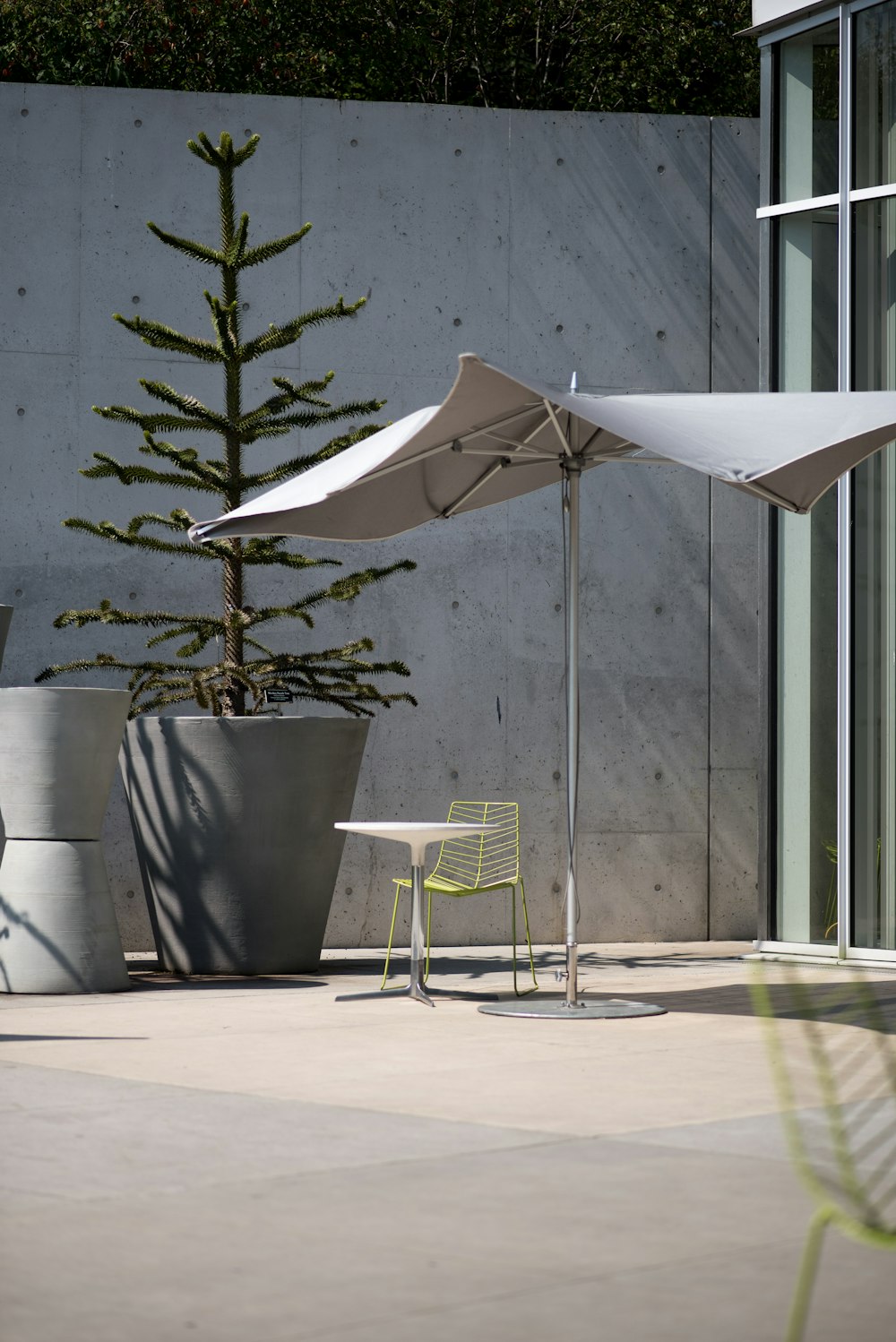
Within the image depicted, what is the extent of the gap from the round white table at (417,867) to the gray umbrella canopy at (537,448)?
1300mm

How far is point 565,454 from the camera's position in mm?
6898

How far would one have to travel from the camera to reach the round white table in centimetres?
702

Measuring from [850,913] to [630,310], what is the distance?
148 inches

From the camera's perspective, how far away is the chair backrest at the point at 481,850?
9344mm

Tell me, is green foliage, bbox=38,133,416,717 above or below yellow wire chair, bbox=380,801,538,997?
above

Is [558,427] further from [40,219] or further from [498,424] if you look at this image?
[40,219]

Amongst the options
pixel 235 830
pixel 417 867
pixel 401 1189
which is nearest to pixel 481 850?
pixel 235 830

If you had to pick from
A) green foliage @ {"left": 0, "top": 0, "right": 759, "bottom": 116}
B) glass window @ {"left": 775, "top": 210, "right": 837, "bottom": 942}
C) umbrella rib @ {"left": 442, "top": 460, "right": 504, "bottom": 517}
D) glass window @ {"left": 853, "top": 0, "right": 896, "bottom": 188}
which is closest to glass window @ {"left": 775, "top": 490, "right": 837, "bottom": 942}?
glass window @ {"left": 775, "top": 210, "right": 837, "bottom": 942}

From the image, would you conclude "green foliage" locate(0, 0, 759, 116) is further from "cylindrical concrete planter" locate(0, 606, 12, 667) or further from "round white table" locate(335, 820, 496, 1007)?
"round white table" locate(335, 820, 496, 1007)

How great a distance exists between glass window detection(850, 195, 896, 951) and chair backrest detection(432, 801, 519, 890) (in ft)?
5.86

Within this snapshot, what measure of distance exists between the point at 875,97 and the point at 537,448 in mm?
3506

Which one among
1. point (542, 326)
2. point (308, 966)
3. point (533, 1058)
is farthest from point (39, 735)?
point (542, 326)

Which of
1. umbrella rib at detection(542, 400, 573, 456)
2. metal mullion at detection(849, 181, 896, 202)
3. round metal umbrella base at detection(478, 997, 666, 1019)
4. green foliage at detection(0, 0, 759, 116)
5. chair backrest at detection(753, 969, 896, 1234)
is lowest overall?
round metal umbrella base at detection(478, 997, 666, 1019)

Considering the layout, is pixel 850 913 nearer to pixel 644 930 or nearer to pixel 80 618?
pixel 644 930
